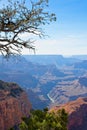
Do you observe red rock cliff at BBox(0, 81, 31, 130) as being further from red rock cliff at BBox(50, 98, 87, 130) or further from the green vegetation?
the green vegetation

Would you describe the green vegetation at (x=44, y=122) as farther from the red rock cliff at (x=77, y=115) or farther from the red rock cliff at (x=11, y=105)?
the red rock cliff at (x=77, y=115)

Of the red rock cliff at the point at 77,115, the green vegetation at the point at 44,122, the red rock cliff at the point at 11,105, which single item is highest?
the green vegetation at the point at 44,122

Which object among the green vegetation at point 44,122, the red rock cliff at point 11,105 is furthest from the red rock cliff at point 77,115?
the green vegetation at point 44,122

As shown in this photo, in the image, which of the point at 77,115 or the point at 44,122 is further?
the point at 77,115

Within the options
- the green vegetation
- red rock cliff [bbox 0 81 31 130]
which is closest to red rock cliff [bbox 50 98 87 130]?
red rock cliff [bbox 0 81 31 130]

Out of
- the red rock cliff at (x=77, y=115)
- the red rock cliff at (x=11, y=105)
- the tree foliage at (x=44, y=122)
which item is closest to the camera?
the tree foliage at (x=44, y=122)

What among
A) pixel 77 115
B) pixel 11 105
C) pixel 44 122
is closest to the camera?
pixel 44 122

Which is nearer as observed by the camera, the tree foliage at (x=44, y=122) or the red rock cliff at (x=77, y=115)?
the tree foliage at (x=44, y=122)

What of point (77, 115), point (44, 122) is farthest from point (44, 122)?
point (77, 115)

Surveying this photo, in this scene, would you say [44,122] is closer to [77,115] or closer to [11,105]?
[11,105]
